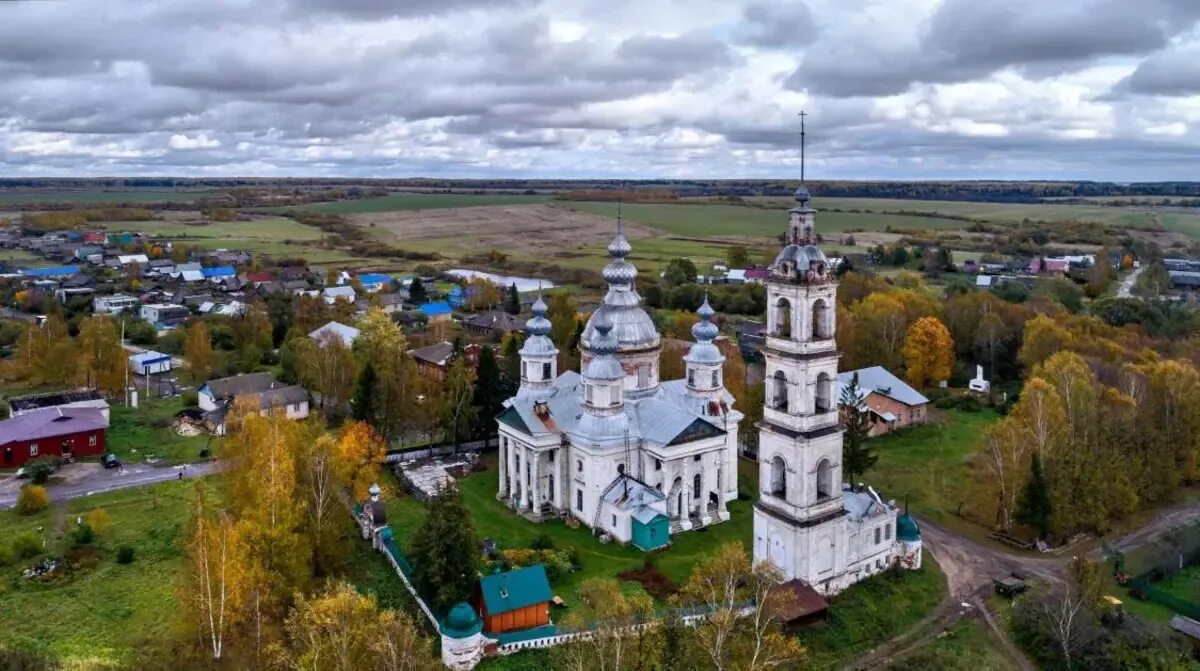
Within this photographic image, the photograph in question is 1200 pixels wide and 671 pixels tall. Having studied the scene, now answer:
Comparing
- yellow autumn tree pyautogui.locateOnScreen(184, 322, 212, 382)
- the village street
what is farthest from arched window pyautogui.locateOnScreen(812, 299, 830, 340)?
yellow autumn tree pyautogui.locateOnScreen(184, 322, 212, 382)

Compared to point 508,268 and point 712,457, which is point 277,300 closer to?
point 508,268

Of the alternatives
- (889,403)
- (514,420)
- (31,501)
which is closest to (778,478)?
(514,420)

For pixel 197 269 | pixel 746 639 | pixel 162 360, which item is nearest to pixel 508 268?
pixel 197 269

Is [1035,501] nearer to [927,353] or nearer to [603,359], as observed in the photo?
[603,359]

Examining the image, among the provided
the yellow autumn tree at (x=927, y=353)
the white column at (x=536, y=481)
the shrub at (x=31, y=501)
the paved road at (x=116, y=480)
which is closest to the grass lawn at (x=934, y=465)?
the yellow autumn tree at (x=927, y=353)

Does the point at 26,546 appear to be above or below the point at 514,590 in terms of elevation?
below

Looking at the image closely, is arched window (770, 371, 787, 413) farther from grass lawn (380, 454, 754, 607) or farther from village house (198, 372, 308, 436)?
village house (198, 372, 308, 436)
